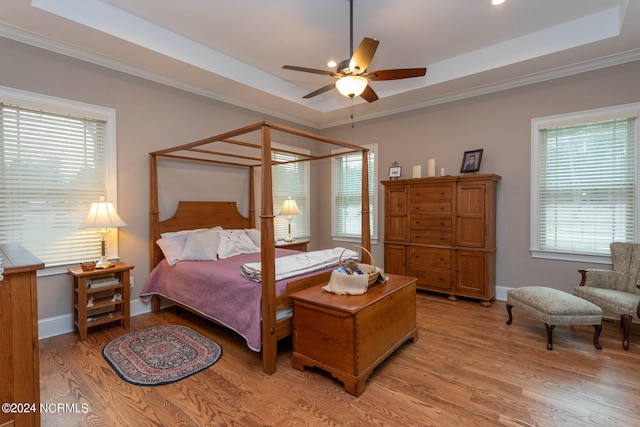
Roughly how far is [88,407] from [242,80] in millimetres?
3596

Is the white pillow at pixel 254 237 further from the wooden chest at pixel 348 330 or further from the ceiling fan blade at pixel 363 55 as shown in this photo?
the ceiling fan blade at pixel 363 55

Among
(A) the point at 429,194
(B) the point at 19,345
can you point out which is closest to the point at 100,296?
(B) the point at 19,345

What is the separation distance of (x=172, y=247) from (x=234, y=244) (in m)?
0.69

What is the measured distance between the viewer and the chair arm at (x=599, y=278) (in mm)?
3228

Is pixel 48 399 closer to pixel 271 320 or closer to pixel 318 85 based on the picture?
pixel 271 320

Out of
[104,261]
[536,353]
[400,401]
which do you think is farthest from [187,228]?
[536,353]

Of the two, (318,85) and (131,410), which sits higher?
(318,85)

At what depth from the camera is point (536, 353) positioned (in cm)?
269

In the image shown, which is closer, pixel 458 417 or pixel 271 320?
pixel 458 417

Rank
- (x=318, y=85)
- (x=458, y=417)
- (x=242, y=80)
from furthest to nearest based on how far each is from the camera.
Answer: (x=318, y=85)
(x=242, y=80)
(x=458, y=417)

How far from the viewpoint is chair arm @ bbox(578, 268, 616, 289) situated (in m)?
3.23

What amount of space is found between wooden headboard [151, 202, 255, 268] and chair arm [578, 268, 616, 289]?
4.14 metres

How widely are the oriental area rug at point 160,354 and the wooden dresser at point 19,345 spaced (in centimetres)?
84

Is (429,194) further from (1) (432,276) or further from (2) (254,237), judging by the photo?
(2) (254,237)
